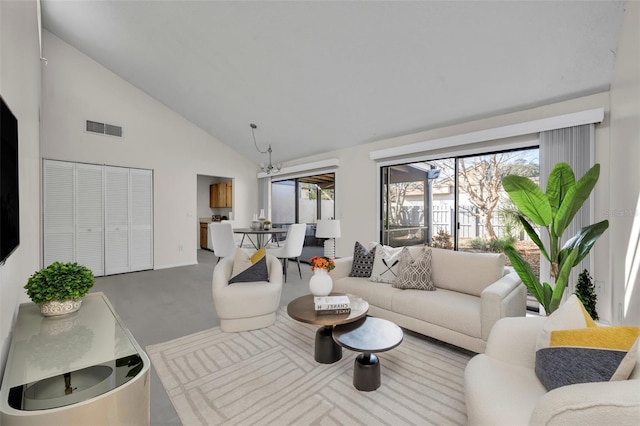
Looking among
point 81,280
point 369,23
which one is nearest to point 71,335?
point 81,280

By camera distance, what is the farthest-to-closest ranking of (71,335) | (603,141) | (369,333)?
(603,141) < (369,333) < (71,335)

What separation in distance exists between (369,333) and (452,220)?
9.12 ft

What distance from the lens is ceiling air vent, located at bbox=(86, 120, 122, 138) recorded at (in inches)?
199

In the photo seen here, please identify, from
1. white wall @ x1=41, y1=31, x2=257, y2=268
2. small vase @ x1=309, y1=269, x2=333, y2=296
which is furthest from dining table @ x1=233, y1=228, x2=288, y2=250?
small vase @ x1=309, y1=269, x2=333, y2=296

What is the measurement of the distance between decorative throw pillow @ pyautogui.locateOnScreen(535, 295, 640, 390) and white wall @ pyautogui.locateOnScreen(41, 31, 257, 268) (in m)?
6.33

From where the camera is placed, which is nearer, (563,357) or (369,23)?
(563,357)

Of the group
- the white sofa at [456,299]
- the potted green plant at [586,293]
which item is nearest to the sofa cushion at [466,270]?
the white sofa at [456,299]

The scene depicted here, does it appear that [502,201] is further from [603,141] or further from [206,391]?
[206,391]

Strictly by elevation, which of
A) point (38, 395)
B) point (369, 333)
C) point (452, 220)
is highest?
point (452, 220)

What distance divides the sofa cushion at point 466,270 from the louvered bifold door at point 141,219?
5422mm

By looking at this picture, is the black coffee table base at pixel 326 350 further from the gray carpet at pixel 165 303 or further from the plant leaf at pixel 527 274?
the plant leaf at pixel 527 274

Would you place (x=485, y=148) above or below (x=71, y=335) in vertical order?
above

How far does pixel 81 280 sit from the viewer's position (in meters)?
1.76

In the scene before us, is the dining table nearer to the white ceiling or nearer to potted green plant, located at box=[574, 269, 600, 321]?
the white ceiling
